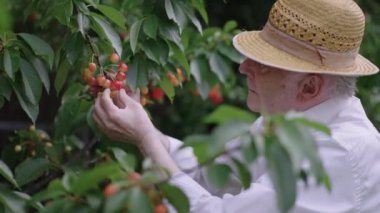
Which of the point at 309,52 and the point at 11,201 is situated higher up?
the point at 309,52

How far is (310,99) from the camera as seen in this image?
8.07ft

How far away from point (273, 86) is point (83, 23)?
60cm

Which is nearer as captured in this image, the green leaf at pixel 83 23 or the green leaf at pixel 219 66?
the green leaf at pixel 83 23

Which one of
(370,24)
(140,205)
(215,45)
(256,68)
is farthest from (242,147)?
(370,24)

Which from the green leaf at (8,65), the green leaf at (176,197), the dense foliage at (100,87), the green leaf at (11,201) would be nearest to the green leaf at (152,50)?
the dense foliage at (100,87)

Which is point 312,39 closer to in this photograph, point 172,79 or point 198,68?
point 172,79

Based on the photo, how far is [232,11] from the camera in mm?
6477

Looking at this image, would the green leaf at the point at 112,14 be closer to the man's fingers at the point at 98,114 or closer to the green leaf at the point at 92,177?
the man's fingers at the point at 98,114

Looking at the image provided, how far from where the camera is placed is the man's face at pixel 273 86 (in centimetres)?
243

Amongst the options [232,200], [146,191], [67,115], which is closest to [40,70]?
[67,115]

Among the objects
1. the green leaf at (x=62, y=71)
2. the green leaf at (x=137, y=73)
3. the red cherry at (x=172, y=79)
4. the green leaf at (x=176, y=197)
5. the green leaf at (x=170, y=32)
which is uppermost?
the green leaf at (x=176, y=197)

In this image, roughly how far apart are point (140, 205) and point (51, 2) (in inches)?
51.9

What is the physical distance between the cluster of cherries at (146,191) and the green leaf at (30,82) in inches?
37.9

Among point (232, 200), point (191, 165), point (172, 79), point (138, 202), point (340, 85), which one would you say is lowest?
point (172, 79)
